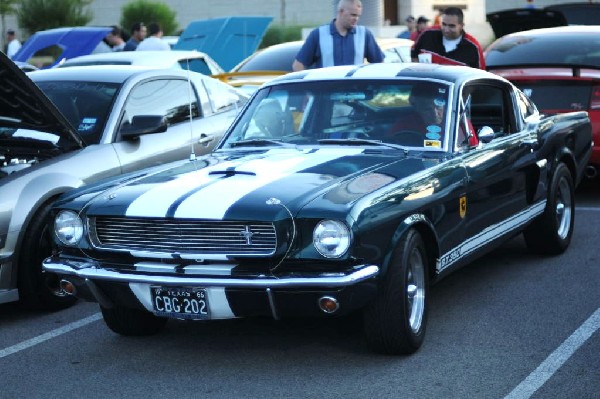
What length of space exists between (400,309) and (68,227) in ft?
5.80

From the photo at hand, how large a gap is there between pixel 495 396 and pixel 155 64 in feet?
30.9

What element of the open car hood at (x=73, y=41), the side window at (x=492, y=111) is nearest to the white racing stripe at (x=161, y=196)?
the side window at (x=492, y=111)

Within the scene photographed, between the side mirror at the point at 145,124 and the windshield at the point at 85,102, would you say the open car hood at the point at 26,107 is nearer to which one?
the side mirror at the point at 145,124

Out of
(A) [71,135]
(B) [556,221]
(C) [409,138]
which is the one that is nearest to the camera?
(C) [409,138]

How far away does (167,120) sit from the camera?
9.25 meters

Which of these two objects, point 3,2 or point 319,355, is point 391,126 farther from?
point 3,2

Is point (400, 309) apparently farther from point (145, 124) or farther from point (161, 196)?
point (145, 124)

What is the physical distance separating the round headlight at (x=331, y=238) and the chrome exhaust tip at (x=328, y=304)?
0.20 m

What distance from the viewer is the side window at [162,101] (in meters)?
8.88

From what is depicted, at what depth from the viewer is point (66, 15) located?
171 feet

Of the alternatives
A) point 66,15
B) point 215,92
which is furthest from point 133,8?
point 215,92

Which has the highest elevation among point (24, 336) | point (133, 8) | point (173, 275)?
point (173, 275)

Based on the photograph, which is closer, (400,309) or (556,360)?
(400,309)

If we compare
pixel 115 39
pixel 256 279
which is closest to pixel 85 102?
pixel 256 279
